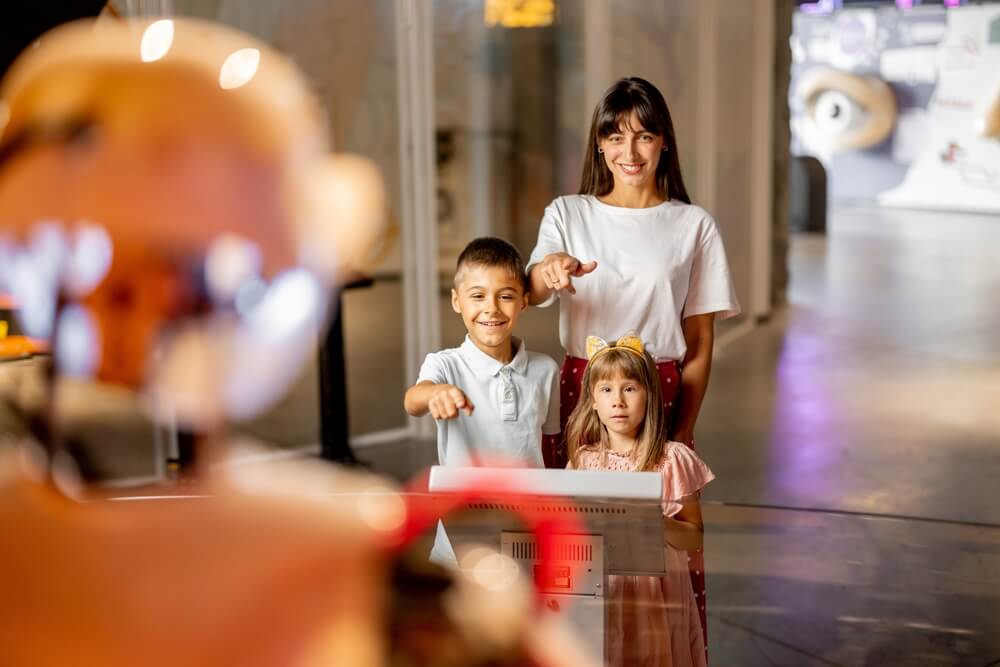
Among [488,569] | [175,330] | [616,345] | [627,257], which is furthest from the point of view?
[627,257]

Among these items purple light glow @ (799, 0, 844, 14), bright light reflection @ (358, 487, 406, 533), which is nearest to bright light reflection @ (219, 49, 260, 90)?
bright light reflection @ (358, 487, 406, 533)

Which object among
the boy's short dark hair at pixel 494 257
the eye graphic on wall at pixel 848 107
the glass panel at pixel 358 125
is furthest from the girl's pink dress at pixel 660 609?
the eye graphic on wall at pixel 848 107

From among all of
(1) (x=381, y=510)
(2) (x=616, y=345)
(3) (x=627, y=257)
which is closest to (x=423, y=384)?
(2) (x=616, y=345)

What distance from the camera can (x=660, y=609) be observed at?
98 centimetres

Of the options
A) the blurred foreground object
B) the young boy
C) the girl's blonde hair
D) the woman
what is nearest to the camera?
the blurred foreground object

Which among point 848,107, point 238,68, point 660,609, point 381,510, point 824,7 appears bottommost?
point 660,609

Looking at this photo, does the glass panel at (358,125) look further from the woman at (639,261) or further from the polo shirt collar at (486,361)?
the polo shirt collar at (486,361)

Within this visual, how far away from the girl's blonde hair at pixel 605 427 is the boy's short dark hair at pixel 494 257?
0.14 metres

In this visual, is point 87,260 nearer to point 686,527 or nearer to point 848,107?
point 686,527

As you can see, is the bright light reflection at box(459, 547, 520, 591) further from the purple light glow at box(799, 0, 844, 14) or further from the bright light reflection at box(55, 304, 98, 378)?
the purple light glow at box(799, 0, 844, 14)

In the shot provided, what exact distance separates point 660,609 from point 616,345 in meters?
0.34

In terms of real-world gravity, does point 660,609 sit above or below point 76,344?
below

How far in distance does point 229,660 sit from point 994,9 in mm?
10096

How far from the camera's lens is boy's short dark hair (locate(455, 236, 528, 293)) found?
3.68ft
